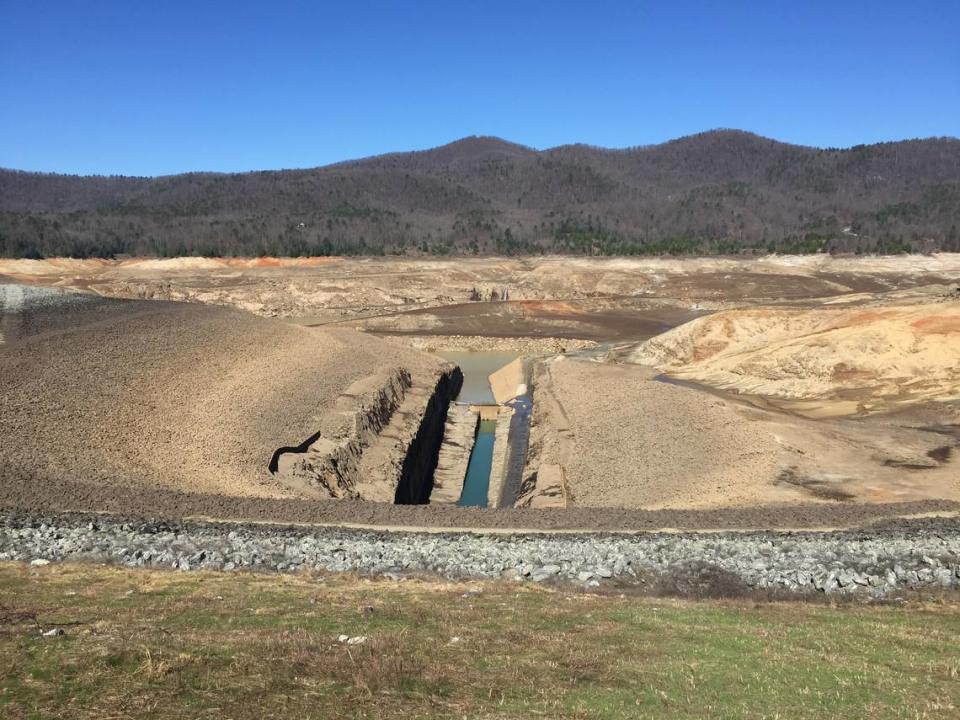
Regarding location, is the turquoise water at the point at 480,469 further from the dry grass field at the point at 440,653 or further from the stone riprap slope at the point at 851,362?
the dry grass field at the point at 440,653

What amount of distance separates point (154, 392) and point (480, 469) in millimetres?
15248

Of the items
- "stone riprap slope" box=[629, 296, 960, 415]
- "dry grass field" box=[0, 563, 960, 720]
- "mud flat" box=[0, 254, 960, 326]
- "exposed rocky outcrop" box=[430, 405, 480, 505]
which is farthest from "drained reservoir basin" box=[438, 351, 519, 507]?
"dry grass field" box=[0, 563, 960, 720]

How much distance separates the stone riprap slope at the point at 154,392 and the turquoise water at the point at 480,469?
Answer: 453cm

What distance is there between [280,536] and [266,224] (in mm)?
185050

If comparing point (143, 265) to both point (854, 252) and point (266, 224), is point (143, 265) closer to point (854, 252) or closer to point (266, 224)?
point (266, 224)

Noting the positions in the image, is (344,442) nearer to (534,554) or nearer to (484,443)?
(484,443)

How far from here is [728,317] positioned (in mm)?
57375

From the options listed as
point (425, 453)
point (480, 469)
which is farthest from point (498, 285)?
point (425, 453)

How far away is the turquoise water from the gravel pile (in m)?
14.0

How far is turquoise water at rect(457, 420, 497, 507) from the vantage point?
32.7 meters

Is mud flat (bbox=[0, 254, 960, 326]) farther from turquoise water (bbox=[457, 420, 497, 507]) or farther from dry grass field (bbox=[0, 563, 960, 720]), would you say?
dry grass field (bbox=[0, 563, 960, 720])

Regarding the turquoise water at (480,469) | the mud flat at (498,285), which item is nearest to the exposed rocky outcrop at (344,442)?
the turquoise water at (480,469)

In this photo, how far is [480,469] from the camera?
37.0 m

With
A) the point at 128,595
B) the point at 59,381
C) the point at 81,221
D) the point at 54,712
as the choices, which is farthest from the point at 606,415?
the point at 81,221
